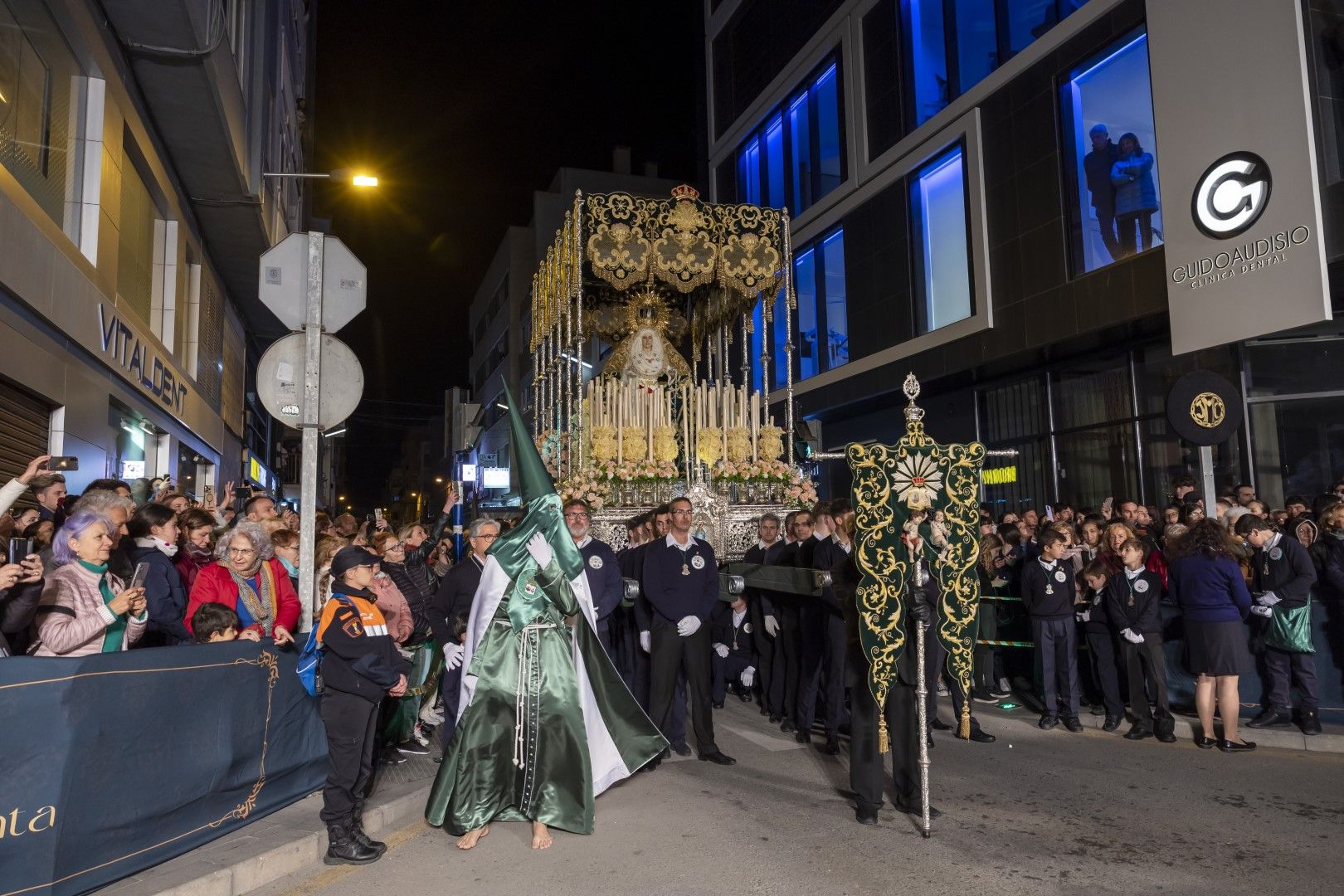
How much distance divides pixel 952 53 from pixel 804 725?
16.1 meters

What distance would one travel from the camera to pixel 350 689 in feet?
16.4

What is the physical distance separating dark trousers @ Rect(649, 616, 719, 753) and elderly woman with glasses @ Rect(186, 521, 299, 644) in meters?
2.92

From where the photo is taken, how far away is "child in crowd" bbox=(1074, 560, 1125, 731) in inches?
335

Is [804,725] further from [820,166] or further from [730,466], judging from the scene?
[820,166]

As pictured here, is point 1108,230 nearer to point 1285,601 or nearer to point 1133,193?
point 1133,193

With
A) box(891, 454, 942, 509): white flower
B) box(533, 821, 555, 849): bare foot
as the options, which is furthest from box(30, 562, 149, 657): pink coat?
box(891, 454, 942, 509): white flower

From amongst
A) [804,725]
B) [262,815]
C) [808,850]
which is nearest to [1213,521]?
[804,725]

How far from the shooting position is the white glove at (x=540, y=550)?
18.4 ft

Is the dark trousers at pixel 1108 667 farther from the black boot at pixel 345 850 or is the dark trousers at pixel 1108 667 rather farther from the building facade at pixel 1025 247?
the black boot at pixel 345 850

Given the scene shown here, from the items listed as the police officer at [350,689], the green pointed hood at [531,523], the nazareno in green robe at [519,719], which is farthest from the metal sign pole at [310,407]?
the green pointed hood at [531,523]

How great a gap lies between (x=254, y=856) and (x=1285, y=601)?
319 inches

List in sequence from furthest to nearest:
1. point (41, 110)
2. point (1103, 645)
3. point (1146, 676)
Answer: point (41, 110) < point (1103, 645) < point (1146, 676)

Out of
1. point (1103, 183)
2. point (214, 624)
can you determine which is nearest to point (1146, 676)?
point (214, 624)

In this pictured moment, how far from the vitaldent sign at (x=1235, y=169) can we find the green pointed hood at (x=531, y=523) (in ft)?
34.4
